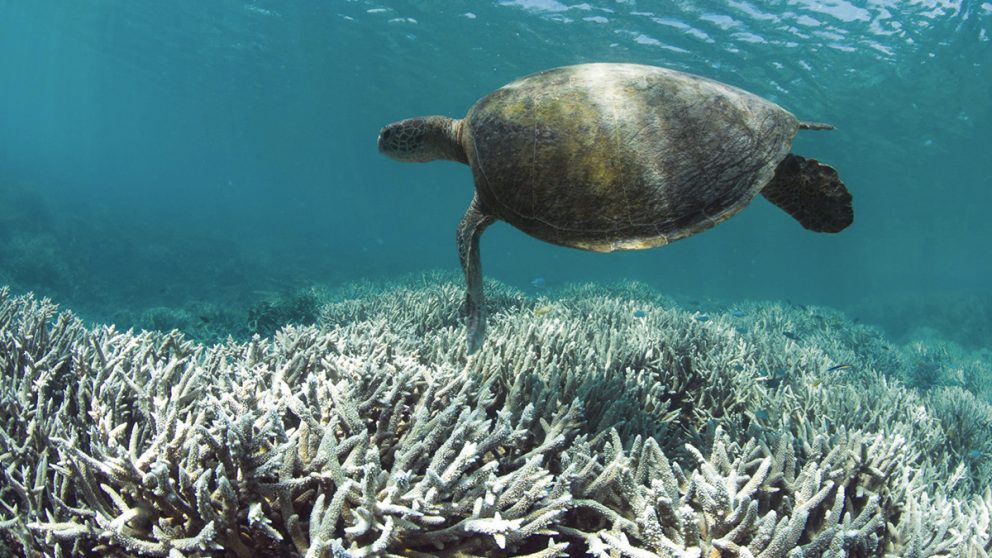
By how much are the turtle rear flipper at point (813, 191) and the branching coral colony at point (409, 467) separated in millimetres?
1464

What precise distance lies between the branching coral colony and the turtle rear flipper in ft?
4.80

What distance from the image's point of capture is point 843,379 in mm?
6027

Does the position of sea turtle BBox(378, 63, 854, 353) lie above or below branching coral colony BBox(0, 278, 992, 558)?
above

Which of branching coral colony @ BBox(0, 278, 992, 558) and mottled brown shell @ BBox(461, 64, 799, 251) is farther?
mottled brown shell @ BBox(461, 64, 799, 251)

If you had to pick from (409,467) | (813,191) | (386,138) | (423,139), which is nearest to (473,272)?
(423,139)

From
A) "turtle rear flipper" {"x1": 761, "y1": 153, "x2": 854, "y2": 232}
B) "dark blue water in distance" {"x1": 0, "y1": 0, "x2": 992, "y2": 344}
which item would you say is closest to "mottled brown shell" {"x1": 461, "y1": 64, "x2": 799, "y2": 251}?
"turtle rear flipper" {"x1": 761, "y1": 153, "x2": 854, "y2": 232}

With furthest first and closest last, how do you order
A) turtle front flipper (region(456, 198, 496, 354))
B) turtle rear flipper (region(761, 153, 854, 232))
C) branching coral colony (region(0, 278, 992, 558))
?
turtle front flipper (region(456, 198, 496, 354)), turtle rear flipper (region(761, 153, 854, 232)), branching coral colony (region(0, 278, 992, 558))

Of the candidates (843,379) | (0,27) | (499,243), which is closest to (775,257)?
(499,243)

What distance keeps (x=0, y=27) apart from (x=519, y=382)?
6446 cm

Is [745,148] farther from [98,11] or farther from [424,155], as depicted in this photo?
[98,11]

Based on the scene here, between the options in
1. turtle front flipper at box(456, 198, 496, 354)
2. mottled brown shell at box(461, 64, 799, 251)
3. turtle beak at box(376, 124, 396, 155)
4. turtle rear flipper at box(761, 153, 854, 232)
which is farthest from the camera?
turtle beak at box(376, 124, 396, 155)

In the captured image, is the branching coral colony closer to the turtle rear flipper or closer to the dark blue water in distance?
the turtle rear flipper

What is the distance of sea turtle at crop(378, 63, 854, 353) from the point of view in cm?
275

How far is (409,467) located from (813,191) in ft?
10.2
